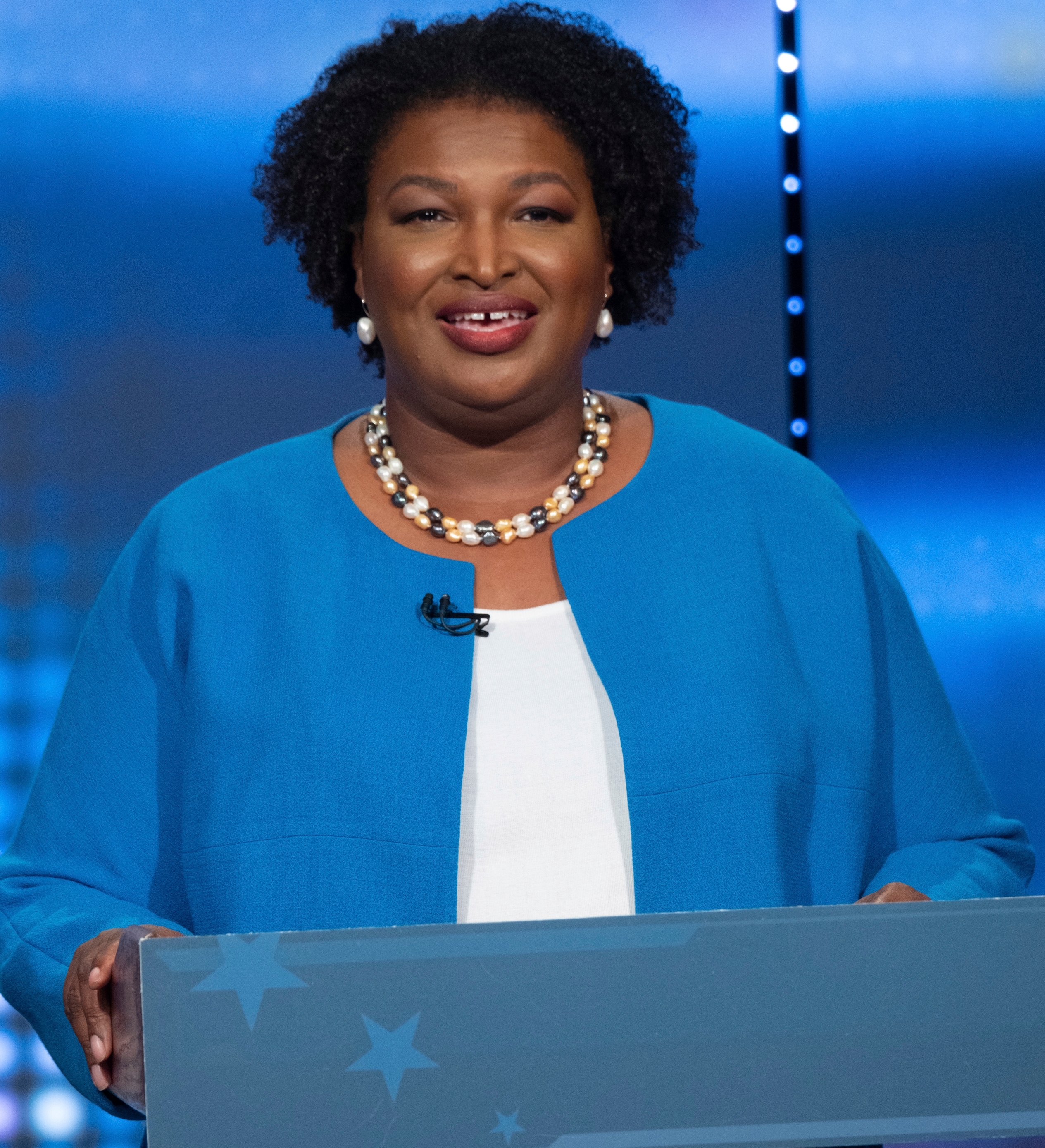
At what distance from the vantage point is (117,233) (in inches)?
108

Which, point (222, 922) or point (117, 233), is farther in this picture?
point (117, 233)

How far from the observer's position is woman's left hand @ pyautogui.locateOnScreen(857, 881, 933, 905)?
4.18 ft

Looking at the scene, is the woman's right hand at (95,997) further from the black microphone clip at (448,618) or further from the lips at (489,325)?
the lips at (489,325)

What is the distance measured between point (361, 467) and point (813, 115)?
1591 mm

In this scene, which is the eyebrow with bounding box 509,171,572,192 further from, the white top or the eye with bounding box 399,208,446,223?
the white top

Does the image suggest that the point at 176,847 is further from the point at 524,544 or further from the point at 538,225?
the point at 538,225

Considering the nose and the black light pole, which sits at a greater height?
the black light pole

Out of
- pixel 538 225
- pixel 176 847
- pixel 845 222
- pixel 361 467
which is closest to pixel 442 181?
pixel 538 225

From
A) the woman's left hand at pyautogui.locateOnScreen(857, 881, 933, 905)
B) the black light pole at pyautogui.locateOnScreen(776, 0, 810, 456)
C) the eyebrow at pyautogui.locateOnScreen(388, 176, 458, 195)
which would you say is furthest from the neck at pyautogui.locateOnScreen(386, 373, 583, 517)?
the black light pole at pyautogui.locateOnScreen(776, 0, 810, 456)

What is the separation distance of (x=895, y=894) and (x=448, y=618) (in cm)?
51

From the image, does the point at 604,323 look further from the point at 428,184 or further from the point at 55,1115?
the point at 55,1115

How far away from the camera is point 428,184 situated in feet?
4.98

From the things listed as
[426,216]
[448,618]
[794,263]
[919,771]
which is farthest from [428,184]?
[794,263]

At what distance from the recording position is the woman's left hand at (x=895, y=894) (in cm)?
128
